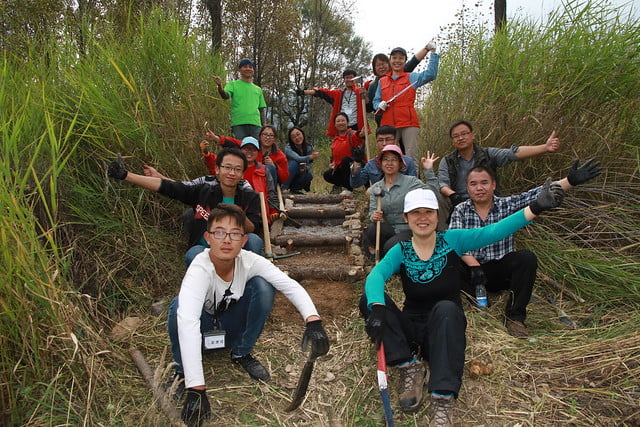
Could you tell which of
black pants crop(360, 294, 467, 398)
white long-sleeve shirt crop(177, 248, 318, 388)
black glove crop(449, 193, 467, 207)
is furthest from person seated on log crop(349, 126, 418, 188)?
white long-sleeve shirt crop(177, 248, 318, 388)

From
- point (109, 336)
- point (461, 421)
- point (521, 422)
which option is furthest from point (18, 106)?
point (521, 422)

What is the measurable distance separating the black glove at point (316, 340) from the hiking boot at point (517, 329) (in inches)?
56.0

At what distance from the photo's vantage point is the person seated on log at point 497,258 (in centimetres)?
272

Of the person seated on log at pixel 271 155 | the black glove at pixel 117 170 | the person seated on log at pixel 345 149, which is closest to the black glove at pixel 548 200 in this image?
the black glove at pixel 117 170

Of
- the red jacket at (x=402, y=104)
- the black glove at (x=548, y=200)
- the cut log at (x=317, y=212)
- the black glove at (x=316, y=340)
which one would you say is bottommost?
the black glove at (x=316, y=340)

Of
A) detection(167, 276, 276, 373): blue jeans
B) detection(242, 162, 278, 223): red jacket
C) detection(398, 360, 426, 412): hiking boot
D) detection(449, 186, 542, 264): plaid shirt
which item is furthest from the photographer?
detection(242, 162, 278, 223): red jacket

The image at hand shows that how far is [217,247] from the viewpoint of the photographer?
214 centimetres

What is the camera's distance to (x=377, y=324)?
6.71 feet

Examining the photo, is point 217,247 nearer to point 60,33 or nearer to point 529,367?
point 529,367

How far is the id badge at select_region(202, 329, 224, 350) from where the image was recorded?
226cm

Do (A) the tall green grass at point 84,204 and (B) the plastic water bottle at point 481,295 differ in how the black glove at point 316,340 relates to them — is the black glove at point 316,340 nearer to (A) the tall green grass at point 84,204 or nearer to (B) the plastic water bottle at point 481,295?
(A) the tall green grass at point 84,204

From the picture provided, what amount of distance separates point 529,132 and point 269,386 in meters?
3.28

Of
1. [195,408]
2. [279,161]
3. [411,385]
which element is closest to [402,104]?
[279,161]

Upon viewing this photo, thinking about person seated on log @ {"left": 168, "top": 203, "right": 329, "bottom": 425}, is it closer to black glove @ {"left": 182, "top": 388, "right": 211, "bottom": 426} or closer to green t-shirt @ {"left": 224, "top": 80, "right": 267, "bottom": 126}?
black glove @ {"left": 182, "top": 388, "right": 211, "bottom": 426}
